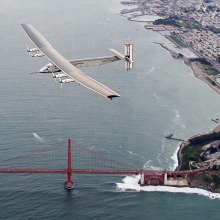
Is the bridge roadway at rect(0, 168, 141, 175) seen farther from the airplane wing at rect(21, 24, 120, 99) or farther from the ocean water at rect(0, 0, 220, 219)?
the airplane wing at rect(21, 24, 120, 99)

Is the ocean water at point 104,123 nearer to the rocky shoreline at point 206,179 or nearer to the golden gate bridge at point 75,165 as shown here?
the golden gate bridge at point 75,165

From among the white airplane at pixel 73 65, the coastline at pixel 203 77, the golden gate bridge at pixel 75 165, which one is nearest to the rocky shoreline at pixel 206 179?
the golden gate bridge at pixel 75 165

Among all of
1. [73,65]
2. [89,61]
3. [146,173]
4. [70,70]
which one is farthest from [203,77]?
[70,70]

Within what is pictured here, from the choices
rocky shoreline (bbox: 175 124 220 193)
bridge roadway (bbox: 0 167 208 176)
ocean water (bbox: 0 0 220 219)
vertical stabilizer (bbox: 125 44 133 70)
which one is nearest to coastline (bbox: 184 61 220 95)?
ocean water (bbox: 0 0 220 219)

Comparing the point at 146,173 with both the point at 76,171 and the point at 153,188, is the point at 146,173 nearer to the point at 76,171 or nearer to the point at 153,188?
the point at 153,188

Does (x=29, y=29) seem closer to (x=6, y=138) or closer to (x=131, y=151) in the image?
(x=6, y=138)

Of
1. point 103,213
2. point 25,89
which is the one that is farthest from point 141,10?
point 103,213

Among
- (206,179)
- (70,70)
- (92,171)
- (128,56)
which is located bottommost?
(206,179)
